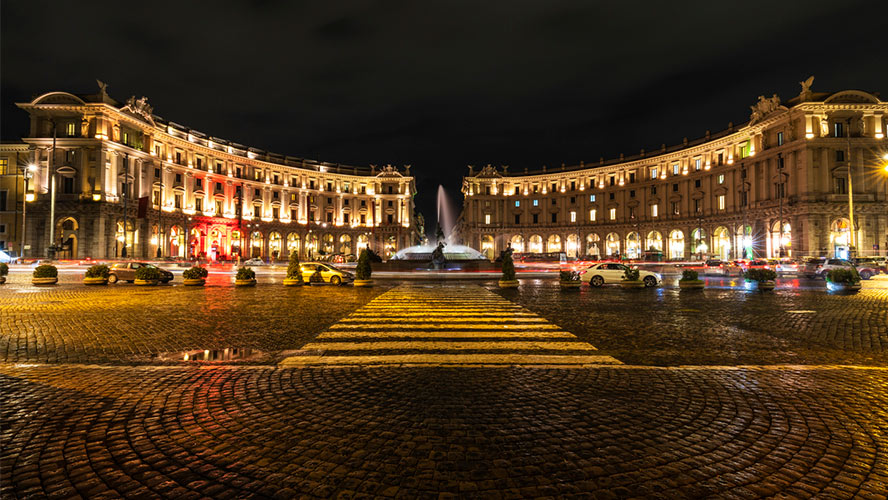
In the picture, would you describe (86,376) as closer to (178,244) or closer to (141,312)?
(141,312)

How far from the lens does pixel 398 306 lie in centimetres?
1370

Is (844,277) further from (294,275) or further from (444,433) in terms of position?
(294,275)

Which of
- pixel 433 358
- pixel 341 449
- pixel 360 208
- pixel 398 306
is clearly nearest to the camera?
pixel 341 449

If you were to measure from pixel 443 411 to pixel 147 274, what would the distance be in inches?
963

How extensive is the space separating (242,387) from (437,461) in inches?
131

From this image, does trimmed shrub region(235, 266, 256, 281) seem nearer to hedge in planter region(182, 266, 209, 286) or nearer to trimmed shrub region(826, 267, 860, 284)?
hedge in planter region(182, 266, 209, 286)

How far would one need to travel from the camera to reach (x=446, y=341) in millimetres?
8258

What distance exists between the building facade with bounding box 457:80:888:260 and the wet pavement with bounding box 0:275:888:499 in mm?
36285

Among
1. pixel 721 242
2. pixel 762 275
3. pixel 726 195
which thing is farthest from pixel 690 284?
pixel 726 195

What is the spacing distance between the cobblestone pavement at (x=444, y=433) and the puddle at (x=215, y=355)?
904 mm

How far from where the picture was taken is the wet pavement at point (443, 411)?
10.6 ft

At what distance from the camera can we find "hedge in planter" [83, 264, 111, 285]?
22.0 metres

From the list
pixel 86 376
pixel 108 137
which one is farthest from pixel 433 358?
pixel 108 137

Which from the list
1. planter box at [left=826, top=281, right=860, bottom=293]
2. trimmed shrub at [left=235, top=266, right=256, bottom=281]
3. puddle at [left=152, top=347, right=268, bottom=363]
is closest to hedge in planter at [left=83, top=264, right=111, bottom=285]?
trimmed shrub at [left=235, top=266, right=256, bottom=281]
